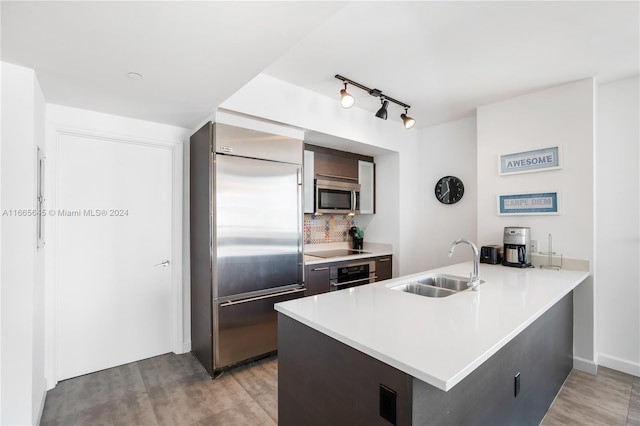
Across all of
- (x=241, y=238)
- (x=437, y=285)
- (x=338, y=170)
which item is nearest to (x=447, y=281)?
(x=437, y=285)

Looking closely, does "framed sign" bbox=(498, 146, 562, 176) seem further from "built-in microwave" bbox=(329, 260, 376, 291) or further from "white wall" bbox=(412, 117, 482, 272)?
"built-in microwave" bbox=(329, 260, 376, 291)

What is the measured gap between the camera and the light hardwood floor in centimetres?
199

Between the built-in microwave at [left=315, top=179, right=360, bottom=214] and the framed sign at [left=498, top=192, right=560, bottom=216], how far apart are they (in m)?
1.63

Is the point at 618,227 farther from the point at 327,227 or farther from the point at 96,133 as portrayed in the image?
the point at 96,133

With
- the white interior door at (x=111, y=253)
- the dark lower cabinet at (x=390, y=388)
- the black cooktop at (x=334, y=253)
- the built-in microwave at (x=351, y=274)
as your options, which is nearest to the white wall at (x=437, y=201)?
the built-in microwave at (x=351, y=274)

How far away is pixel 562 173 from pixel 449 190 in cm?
124

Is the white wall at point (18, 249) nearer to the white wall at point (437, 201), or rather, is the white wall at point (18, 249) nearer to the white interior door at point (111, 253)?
the white interior door at point (111, 253)

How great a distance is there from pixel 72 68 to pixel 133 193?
118 cm

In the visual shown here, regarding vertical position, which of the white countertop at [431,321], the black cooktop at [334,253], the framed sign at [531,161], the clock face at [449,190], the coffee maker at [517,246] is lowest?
the black cooktop at [334,253]

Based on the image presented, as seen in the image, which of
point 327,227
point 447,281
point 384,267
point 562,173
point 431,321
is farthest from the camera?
point 327,227

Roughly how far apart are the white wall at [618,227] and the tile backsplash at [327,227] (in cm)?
268

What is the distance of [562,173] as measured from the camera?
2.76 m

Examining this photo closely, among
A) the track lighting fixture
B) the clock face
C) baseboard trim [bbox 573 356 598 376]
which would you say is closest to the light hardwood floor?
baseboard trim [bbox 573 356 598 376]

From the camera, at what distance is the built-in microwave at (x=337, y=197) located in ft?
11.8
